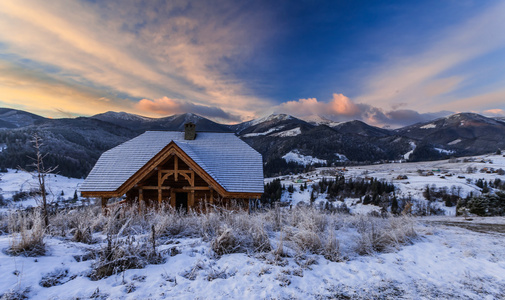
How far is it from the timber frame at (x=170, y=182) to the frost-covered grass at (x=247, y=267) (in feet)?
18.0

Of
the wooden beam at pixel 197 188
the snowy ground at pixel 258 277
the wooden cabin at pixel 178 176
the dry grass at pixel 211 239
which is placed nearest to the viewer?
the snowy ground at pixel 258 277

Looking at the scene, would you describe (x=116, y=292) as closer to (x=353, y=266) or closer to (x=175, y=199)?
(x=353, y=266)

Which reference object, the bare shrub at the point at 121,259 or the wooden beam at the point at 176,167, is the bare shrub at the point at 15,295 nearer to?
the bare shrub at the point at 121,259

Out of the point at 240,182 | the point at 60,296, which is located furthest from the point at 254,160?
the point at 60,296

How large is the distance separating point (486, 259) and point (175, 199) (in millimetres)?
11910

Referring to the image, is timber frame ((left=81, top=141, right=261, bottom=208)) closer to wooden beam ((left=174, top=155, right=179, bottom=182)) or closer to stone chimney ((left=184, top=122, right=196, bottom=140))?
wooden beam ((left=174, top=155, right=179, bottom=182))

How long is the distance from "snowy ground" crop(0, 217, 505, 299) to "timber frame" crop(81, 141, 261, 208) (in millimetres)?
6510

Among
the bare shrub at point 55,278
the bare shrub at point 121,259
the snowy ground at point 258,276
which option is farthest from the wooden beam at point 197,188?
the bare shrub at point 55,278

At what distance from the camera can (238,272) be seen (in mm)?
3422

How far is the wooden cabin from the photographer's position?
1076 centimetres

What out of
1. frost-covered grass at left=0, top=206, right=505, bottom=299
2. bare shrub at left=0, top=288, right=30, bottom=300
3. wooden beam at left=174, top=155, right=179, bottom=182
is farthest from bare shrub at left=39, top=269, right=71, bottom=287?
wooden beam at left=174, top=155, right=179, bottom=182

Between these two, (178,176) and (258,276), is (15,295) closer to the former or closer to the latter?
(258,276)

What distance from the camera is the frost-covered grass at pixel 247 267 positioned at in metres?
2.91

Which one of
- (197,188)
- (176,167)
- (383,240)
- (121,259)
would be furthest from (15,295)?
(197,188)
